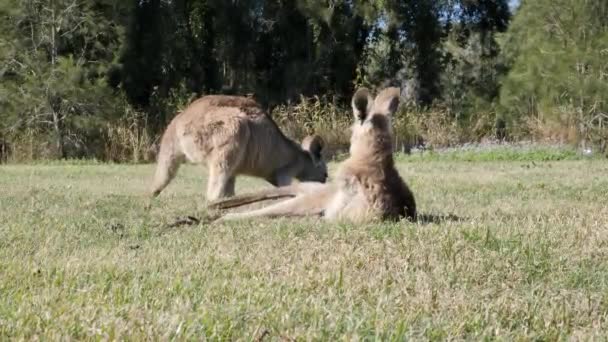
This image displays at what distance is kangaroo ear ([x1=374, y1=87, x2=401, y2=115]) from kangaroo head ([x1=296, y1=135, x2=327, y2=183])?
285cm

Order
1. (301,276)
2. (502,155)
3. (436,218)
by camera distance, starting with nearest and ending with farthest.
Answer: (301,276) < (436,218) < (502,155)

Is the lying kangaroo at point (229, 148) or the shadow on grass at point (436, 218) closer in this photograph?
the shadow on grass at point (436, 218)

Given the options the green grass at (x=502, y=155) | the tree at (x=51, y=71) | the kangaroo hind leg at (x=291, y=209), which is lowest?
the green grass at (x=502, y=155)

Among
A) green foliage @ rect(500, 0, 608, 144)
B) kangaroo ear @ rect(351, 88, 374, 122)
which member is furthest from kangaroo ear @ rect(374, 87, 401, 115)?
green foliage @ rect(500, 0, 608, 144)

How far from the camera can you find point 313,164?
882 cm

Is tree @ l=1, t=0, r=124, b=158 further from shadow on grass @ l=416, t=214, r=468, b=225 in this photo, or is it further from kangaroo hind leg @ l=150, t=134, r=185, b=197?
shadow on grass @ l=416, t=214, r=468, b=225

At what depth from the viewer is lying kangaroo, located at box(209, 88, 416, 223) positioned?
5500 millimetres

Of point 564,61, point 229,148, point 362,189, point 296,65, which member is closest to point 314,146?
point 229,148

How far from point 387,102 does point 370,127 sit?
31 cm

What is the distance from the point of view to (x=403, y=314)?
2951mm

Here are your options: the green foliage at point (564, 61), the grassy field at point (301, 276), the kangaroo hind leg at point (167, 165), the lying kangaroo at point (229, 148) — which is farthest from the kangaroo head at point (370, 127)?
the green foliage at point (564, 61)

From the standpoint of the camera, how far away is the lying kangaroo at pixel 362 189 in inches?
217

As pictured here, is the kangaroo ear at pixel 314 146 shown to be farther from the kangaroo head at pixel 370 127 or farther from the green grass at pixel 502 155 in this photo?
the green grass at pixel 502 155

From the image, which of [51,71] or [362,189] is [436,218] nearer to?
[362,189]
